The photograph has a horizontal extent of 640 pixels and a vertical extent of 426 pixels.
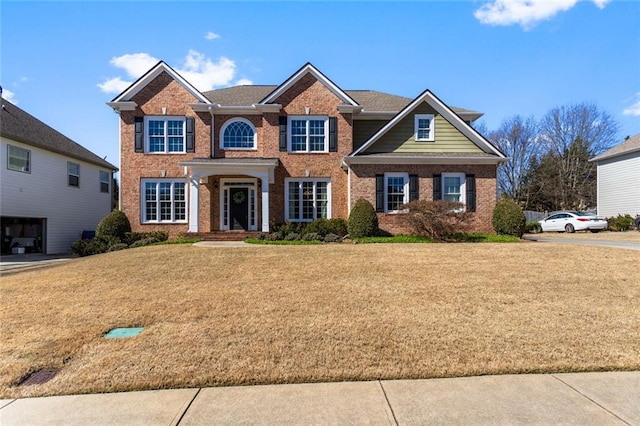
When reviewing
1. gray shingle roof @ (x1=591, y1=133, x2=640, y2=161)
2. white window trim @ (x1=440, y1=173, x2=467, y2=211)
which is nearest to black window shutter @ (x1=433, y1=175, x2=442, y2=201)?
white window trim @ (x1=440, y1=173, x2=467, y2=211)

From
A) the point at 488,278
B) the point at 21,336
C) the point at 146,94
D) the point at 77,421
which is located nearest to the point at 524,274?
the point at 488,278

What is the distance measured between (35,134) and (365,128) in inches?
708

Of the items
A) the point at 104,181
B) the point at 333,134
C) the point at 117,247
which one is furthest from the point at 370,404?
the point at 104,181

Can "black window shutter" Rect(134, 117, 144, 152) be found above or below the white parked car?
above

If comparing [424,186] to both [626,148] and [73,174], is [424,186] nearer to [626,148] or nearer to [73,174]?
[626,148]

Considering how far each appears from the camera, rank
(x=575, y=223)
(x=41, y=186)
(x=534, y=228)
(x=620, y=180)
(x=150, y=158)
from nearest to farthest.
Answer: (x=150, y=158), (x=41, y=186), (x=575, y=223), (x=534, y=228), (x=620, y=180)

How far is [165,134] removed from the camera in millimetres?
18219

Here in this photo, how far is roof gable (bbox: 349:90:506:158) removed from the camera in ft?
55.6

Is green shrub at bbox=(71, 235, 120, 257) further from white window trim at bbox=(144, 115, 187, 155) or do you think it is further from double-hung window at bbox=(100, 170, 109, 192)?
double-hung window at bbox=(100, 170, 109, 192)

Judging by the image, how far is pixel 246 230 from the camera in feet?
60.1

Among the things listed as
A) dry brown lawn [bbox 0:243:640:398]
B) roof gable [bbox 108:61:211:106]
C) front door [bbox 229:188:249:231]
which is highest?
roof gable [bbox 108:61:211:106]

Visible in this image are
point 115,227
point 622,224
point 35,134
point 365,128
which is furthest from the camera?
point 622,224

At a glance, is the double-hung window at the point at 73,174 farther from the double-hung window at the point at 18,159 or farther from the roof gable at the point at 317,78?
the roof gable at the point at 317,78

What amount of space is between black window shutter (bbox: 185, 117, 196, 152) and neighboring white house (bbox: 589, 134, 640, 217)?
95.5 feet
